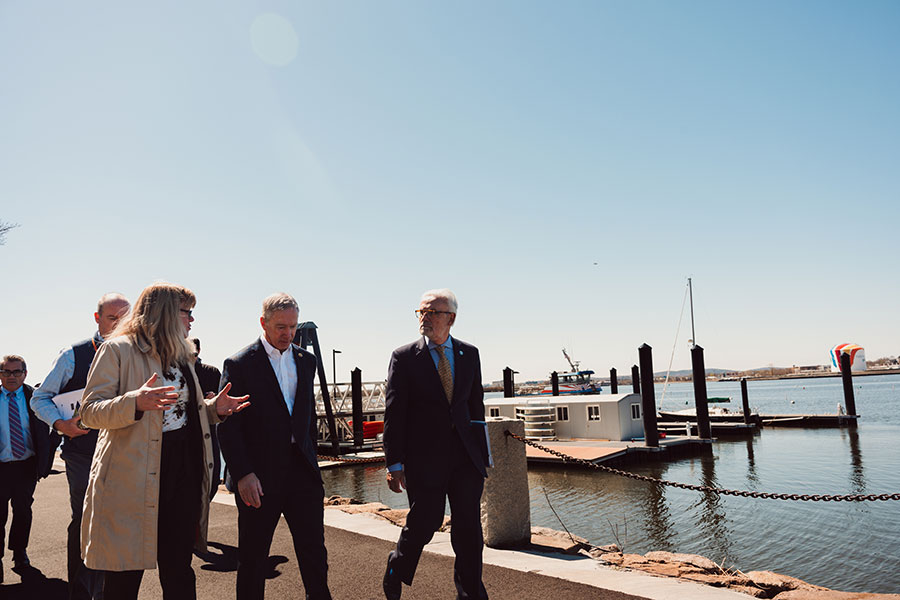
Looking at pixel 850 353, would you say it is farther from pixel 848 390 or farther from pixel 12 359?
pixel 12 359

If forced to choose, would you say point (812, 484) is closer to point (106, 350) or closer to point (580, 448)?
point (580, 448)

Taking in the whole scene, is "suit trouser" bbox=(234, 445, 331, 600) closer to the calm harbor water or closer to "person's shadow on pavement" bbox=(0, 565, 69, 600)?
"person's shadow on pavement" bbox=(0, 565, 69, 600)

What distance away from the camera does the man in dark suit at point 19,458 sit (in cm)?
501

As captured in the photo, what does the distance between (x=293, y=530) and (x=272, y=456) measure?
0.43 m

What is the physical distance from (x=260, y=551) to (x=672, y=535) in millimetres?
11130

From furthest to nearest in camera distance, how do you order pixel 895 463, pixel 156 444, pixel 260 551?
1. pixel 895 463
2. pixel 260 551
3. pixel 156 444

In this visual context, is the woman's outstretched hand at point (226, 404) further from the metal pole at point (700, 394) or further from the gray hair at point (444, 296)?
the metal pole at point (700, 394)

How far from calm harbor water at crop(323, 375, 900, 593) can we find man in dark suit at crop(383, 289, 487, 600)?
4.63 m

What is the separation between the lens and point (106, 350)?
2.59 m

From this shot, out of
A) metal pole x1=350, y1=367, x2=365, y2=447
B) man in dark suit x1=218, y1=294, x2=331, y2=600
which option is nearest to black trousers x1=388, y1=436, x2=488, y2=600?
man in dark suit x1=218, y1=294, x2=331, y2=600

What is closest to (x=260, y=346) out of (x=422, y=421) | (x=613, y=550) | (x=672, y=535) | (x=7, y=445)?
(x=422, y=421)

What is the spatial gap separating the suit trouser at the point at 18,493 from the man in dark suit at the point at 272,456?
10.8 ft

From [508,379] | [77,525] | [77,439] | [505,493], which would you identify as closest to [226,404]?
[77,439]

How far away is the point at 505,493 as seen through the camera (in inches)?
209
